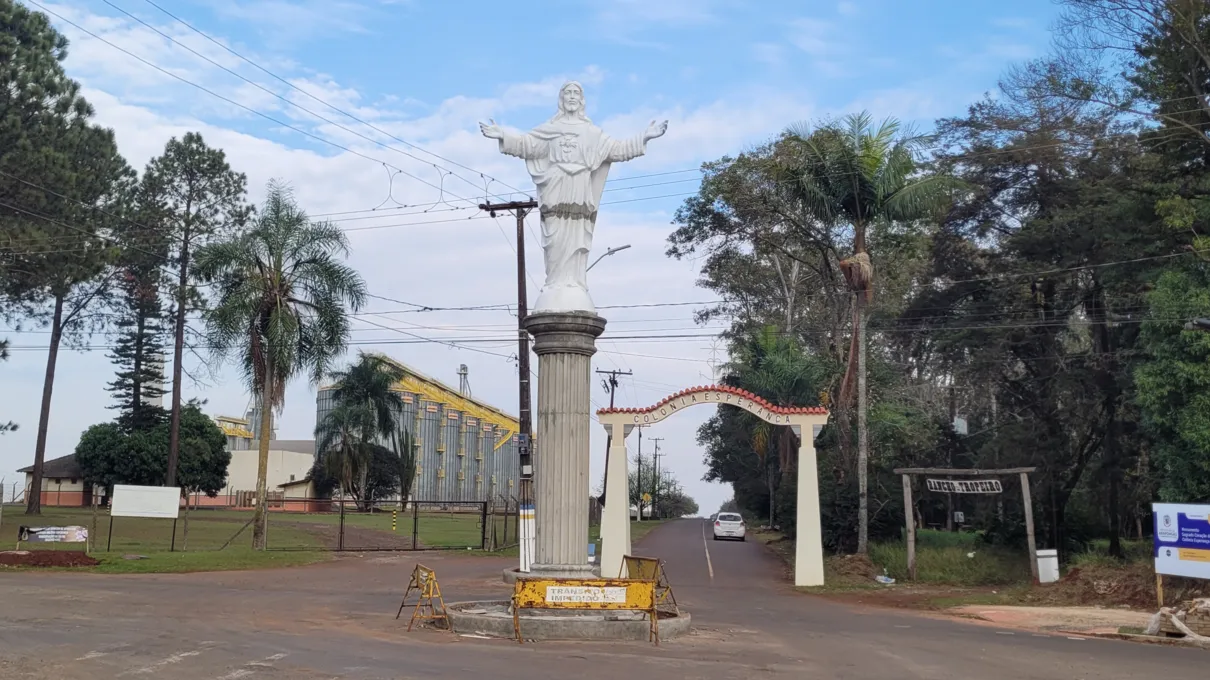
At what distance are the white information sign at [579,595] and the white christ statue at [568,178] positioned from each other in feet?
13.5

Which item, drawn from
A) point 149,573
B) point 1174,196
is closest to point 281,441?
point 149,573

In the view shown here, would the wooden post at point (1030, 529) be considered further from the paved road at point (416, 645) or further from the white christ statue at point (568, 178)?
the white christ statue at point (568, 178)

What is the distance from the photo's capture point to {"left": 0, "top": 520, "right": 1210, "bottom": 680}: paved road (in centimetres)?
1111

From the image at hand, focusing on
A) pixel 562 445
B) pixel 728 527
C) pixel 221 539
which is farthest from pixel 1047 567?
pixel 221 539

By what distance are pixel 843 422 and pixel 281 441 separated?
81.7m

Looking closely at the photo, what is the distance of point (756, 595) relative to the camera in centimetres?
2269

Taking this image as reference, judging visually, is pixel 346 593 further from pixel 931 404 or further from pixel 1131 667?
pixel 931 404

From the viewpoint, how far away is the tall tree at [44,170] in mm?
33281

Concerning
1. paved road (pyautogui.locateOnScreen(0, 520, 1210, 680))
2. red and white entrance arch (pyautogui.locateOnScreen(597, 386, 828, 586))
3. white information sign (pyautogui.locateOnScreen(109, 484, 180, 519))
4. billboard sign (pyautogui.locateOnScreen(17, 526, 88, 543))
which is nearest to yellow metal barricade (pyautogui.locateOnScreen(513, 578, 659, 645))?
paved road (pyautogui.locateOnScreen(0, 520, 1210, 680))

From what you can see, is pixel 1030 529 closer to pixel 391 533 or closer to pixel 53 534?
pixel 53 534

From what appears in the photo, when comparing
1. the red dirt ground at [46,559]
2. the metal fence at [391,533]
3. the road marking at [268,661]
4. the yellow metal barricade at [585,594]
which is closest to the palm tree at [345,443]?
the metal fence at [391,533]

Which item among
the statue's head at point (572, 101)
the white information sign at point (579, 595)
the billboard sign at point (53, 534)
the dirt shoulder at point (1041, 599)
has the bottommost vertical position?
the dirt shoulder at point (1041, 599)

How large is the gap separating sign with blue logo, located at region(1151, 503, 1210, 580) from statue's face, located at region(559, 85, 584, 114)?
485 inches

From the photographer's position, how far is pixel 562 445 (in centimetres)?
1550
